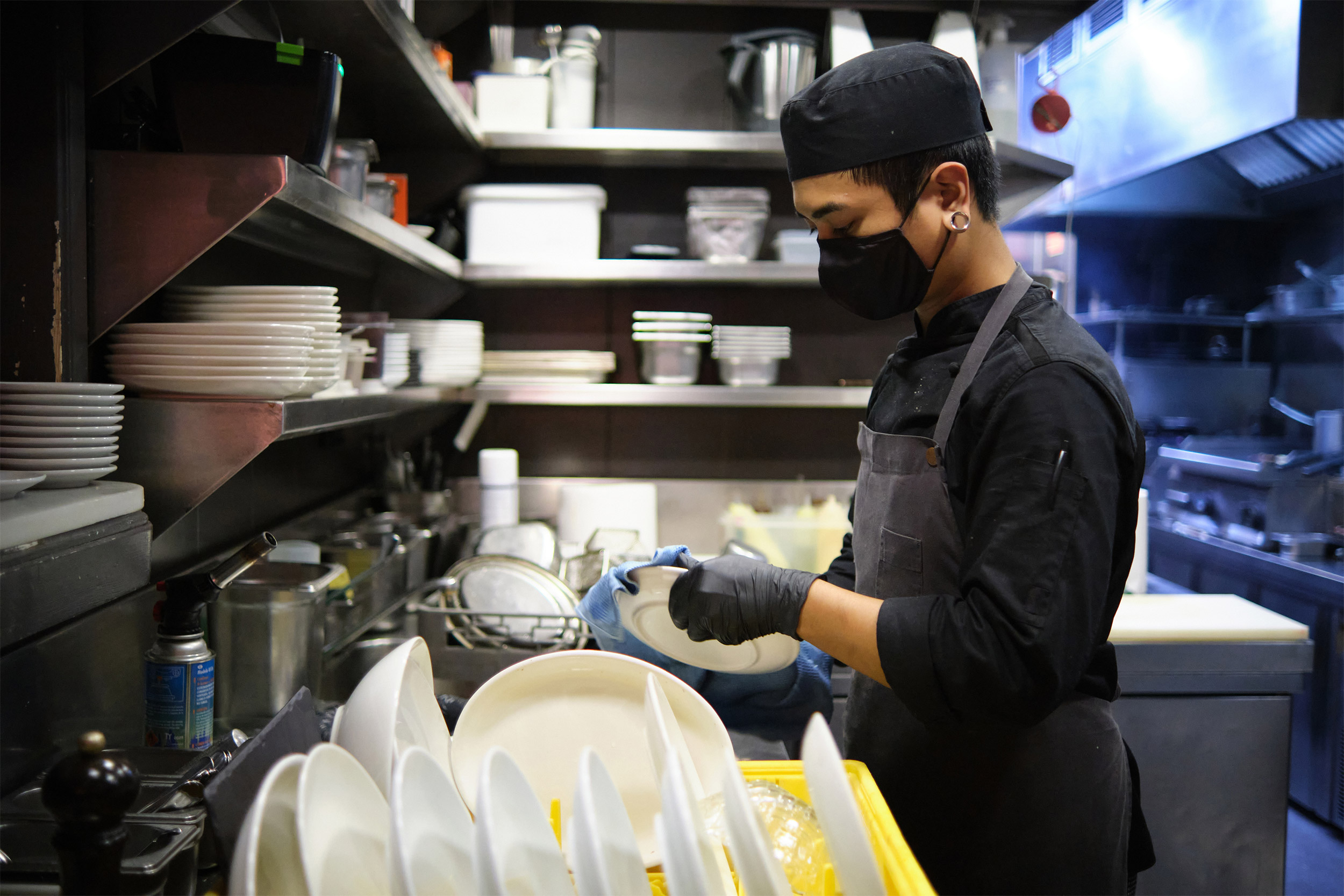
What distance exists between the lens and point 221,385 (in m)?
1.28

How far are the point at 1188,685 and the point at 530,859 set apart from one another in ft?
6.53

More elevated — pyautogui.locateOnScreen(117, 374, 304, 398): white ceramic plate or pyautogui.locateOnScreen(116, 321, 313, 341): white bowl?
pyautogui.locateOnScreen(116, 321, 313, 341): white bowl

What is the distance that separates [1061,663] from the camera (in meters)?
1.01

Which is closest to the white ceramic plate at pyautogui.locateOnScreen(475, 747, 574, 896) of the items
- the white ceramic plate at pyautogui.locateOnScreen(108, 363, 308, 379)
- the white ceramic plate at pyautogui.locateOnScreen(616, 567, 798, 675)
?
the white ceramic plate at pyautogui.locateOnScreen(616, 567, 798, 675)

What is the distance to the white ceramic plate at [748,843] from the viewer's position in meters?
0.71

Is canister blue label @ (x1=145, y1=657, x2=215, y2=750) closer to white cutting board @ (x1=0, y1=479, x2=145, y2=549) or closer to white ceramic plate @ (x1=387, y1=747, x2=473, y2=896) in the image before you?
white cutting board @ (x1=0, y1=479, x2=145, y2=549)

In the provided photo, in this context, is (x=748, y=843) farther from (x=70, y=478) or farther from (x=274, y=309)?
(x=274, y=309)

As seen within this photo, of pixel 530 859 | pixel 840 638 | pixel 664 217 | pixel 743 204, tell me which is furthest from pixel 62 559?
pixel 664 217

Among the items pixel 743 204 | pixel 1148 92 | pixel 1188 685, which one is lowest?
pixel 1188 685

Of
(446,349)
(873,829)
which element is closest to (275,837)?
(873,829)

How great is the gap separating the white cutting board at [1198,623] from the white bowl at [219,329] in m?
1.83

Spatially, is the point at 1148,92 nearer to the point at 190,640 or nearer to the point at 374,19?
the point at 374,19

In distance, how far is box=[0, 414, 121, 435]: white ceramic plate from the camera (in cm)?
105

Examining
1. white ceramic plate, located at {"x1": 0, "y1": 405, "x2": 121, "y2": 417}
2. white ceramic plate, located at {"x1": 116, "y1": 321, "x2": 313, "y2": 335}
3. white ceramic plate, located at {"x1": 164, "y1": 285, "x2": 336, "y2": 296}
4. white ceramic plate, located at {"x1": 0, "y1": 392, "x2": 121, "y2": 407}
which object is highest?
white ceramic plate, located at {"x1": 164, "y1": 285, "x2": 336, "y2": 296}
